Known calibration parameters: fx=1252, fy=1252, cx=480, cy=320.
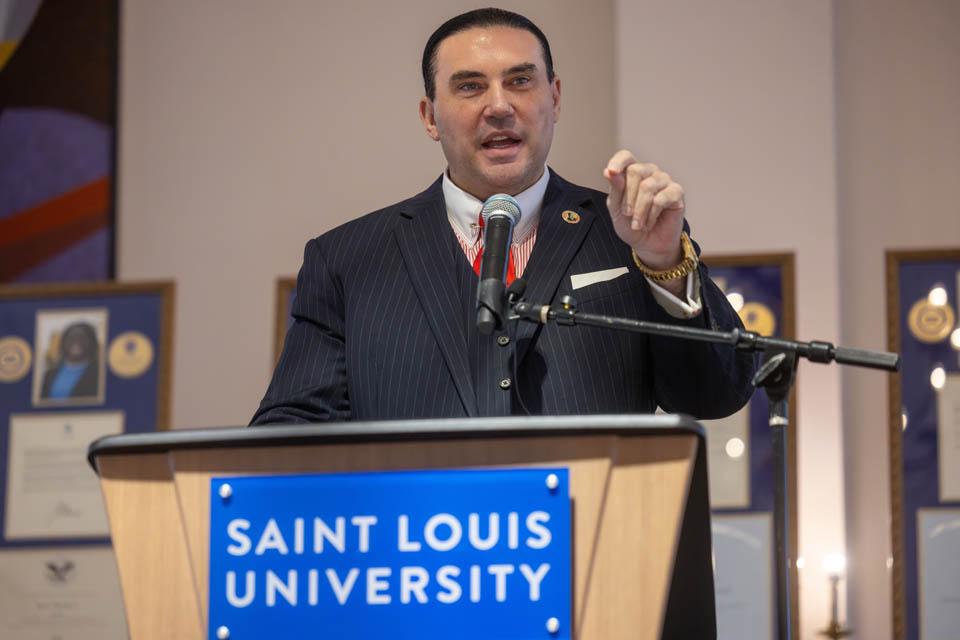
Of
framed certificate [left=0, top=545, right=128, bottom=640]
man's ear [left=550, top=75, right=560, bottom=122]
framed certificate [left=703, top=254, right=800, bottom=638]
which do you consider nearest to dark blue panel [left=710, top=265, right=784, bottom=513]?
framed certificate [left=703, top=254, right=800, bottom=638]

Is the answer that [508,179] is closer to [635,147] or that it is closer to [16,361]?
[635,147]

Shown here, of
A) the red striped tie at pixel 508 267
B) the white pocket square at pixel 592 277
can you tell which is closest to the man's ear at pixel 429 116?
the red striped tie at pixel 508 267

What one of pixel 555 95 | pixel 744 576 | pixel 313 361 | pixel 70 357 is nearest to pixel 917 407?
pixel 744 576

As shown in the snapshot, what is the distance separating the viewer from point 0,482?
14.5 feet

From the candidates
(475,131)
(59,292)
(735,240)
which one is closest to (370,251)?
(475,131)

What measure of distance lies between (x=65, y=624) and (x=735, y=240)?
2631 mm

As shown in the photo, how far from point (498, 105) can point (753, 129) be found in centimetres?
199

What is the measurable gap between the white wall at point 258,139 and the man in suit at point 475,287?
2.01m

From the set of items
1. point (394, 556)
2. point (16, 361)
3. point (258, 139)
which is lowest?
point (394, 556)

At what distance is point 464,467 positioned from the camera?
1.42 meters

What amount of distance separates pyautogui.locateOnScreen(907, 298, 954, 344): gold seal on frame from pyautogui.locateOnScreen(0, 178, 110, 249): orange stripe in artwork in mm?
2889

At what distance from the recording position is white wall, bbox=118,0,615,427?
446cm

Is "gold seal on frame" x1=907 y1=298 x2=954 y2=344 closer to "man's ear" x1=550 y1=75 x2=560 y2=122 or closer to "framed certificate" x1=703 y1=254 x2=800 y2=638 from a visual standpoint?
"framed certificate" x1=703 y1=254 x2=800 y2=638

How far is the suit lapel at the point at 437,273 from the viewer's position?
2047 millimetres
